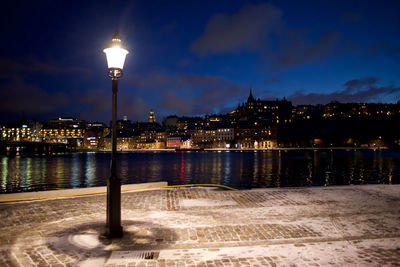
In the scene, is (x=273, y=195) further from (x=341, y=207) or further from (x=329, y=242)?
(x=329, y=242)

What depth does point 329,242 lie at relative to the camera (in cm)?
669

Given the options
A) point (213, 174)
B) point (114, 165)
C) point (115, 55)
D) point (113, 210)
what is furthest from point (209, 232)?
point (213, 174)

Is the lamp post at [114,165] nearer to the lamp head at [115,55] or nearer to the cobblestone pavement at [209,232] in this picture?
the lamp head at [115,55]

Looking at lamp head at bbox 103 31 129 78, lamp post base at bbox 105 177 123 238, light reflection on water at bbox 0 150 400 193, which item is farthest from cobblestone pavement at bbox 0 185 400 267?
light reflection on water at bbox 0 150 400 193

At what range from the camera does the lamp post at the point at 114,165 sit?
688 centimetres

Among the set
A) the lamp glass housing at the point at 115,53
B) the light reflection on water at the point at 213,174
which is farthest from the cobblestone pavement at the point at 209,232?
the light reflection on water at the point at 213,174

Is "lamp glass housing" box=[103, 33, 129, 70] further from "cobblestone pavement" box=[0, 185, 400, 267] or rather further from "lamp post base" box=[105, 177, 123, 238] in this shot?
"cobblestone pavement" box=[0, 185, 400, 267]

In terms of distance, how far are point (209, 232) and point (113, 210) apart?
2.45 m

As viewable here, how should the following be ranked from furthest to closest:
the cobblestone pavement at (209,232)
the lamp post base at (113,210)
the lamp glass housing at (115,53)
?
the lamp glass housing at (115,53) → the lamp post base at (113,210) → the cobblestone pavement at (209,232)

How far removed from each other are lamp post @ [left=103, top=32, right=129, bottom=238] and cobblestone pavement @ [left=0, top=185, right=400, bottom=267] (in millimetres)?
366

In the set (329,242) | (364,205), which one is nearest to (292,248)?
(329,242)

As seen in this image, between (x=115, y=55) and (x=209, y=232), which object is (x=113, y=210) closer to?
(x=209, y=232)

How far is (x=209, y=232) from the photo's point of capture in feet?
24.2

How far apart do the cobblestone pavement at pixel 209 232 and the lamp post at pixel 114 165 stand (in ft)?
1.20
